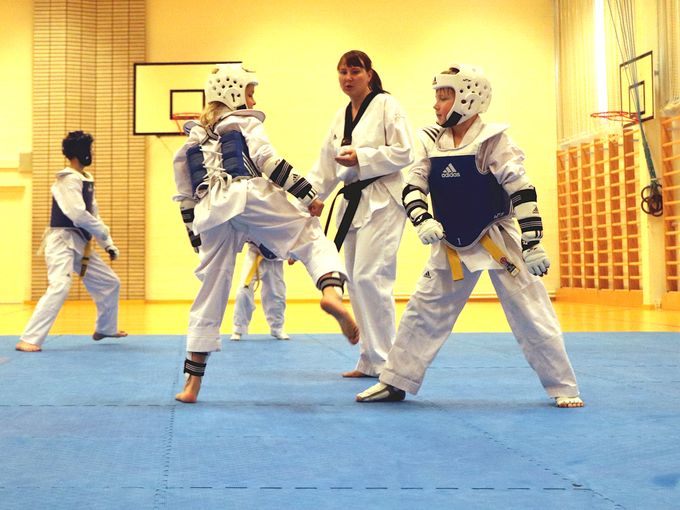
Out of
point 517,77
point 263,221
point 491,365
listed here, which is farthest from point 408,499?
point 517,77

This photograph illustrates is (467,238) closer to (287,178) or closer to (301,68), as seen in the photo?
(287,178)

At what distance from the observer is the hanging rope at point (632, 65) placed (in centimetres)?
1073

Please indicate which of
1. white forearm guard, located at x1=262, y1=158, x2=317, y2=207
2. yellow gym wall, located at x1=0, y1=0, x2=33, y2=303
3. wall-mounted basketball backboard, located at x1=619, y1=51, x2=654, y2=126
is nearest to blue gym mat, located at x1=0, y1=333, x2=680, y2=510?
white forearm guard, located at x1=262, y1=158, x2=317, y2=207

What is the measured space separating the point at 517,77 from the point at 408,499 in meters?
13.5

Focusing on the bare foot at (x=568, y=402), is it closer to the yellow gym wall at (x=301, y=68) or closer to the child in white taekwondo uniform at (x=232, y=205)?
the child in white taekwondo uniform at (x=232, y=205)

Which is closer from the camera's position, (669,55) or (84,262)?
(84,262)

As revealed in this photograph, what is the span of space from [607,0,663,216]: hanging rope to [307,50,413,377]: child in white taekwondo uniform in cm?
724

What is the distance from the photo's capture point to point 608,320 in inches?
360

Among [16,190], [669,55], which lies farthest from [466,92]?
[16,190]

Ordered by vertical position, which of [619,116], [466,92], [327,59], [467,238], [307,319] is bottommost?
[307,319]

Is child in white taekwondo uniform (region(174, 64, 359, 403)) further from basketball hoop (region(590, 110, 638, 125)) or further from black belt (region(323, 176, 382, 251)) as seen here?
basketball hoop (region(590, 110, 638, 125))

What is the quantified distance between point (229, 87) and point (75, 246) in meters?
3.40

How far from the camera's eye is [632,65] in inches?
440

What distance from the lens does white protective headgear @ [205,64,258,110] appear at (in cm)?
368
